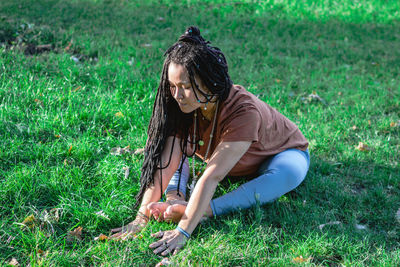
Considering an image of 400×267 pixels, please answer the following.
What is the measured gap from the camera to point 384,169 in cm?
359

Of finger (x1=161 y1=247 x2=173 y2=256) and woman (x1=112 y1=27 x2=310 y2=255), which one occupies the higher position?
woman (x1=112 y1=27 x2=310 y2=255)

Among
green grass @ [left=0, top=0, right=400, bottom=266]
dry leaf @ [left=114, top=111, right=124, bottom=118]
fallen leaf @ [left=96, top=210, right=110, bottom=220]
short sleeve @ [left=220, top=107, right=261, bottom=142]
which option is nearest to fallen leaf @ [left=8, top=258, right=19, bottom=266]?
green grass @ [left=0, top=0, right=400, bottom=266]

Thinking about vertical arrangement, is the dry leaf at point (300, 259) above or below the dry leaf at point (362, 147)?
below

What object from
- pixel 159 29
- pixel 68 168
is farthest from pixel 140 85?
pixel 159 29

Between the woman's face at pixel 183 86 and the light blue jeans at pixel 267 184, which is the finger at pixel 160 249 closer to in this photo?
the light blue jeans at pixel 267 184

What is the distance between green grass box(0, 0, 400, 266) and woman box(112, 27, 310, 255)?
12cm

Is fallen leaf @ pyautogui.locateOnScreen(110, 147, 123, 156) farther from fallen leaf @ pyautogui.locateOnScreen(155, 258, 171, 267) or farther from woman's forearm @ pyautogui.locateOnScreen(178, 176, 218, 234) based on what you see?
fallen leaf @ pyautogui.locateOnScreen(155, 258, 171, 267)

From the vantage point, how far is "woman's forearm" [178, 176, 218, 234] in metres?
2.52

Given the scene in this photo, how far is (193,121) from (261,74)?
8.57 feet

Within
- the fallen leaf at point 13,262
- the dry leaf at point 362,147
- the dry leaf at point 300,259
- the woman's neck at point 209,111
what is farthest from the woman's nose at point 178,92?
the dry leaf at point 362,147

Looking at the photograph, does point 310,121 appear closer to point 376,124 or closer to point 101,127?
point 376,124

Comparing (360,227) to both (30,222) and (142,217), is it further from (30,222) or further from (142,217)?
(30,222)

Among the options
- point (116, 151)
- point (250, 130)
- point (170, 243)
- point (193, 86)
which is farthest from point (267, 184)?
point (116, 151)

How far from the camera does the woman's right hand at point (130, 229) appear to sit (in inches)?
102
